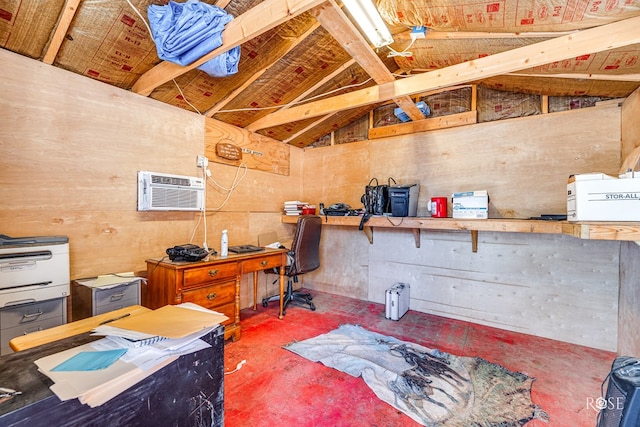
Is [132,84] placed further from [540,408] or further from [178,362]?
[540,408]

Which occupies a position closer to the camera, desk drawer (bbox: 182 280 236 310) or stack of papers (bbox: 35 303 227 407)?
stack of papers (bbox: 35 303 227 407)

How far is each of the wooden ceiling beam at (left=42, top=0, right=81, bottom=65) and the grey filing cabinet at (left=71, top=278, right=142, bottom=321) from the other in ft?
5.09

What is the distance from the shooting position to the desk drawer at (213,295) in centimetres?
218

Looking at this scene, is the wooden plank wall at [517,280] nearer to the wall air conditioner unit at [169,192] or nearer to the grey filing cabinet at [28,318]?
the wall air conditioner unit at [169,192]

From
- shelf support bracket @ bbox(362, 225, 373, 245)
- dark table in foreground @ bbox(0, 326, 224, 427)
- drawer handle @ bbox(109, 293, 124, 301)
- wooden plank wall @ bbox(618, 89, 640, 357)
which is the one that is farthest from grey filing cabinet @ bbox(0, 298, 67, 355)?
wooden plank wall @ bbox(618, 89, 640, 357)

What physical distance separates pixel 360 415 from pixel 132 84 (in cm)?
299

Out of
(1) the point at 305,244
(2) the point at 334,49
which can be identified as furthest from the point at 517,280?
(2) the point at 334,49

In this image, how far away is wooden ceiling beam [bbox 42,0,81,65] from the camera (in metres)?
A: 1.61

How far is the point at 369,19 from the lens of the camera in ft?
5.46

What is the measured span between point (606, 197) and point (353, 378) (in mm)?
1925

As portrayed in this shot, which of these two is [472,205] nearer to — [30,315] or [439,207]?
[439,207]

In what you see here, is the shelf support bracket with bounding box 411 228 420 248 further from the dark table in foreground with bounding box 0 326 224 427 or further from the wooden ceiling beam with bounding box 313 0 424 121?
the dark table in foreground with bounding box 0 326 224 427

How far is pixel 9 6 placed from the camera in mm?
1532

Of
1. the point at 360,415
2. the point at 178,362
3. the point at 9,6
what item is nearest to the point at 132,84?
the point at 9,6
